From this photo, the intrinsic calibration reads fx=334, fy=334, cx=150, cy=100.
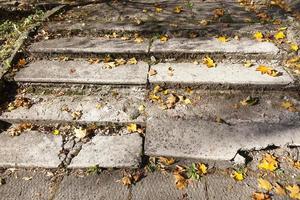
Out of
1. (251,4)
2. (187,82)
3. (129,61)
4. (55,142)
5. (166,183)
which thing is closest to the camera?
(166,183)

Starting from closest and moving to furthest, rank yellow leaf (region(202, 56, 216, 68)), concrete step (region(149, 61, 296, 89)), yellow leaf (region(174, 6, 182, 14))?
concrete step (region(149, 61, 296, 89)) → yellow leaf (region(202, 56, 216, 68)) → yellow leaf (region(174, 6, 182, 14))

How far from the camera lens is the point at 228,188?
3.00 m

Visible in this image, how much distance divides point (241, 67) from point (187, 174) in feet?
5.36

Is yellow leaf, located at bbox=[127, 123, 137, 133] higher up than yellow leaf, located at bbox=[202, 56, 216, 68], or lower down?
lower down

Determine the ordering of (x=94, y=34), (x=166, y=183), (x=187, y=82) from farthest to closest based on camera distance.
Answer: (x=94, y=34) → (x=187, y=82) → (x=166, y=183)

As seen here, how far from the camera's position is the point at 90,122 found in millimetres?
3633

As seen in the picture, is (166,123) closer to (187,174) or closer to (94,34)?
(187,174)

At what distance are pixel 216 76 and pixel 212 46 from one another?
0.55 meters

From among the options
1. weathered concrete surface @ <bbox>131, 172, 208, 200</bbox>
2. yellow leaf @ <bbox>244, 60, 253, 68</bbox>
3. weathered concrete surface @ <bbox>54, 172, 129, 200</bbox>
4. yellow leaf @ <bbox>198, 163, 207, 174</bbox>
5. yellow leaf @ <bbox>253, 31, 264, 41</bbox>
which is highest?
yellow leaf @ <bbox>253, 31, 264, 41</bbox>

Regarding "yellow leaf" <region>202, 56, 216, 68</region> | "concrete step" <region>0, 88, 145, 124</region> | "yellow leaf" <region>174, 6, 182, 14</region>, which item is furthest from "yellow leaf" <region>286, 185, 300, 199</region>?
"yellow leaf" <region>174, 6, 182, 14</region>

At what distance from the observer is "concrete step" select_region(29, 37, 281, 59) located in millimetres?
4191

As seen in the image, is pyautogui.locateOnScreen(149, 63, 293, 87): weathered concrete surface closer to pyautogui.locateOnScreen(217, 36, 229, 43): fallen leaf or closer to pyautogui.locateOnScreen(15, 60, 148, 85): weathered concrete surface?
pyautogui.locateOnScreen(15, 60, 148, 85): weathered concrete surface

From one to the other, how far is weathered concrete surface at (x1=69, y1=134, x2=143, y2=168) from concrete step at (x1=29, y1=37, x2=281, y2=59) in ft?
4.34

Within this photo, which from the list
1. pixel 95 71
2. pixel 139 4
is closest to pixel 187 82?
pixel 95 71
